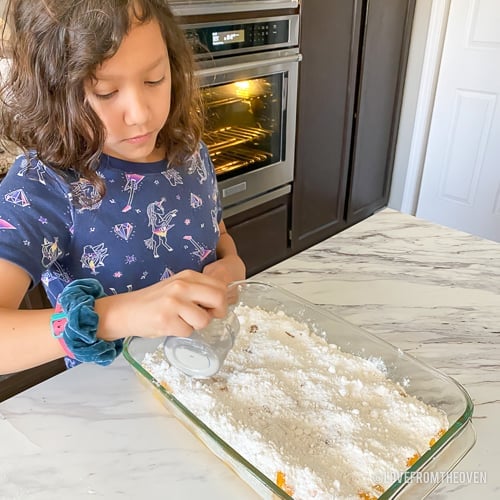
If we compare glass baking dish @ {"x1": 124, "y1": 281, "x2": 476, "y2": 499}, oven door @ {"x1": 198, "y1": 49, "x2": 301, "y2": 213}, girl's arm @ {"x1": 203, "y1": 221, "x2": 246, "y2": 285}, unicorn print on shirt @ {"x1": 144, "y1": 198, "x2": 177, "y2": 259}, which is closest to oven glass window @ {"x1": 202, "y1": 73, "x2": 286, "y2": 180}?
oven door @ {"x1": 198, "y1": 49, "x2": 301, "y2": 213}

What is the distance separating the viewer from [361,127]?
8.14 ft

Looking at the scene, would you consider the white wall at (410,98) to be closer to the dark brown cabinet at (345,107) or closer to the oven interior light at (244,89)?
the dark brown cabinet at (345,107)

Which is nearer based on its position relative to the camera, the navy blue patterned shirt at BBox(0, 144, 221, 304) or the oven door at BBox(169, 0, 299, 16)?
the navy blue patterned shirt at BBox(0, 144, 221, 304)

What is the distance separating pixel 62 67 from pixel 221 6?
1.06 metres

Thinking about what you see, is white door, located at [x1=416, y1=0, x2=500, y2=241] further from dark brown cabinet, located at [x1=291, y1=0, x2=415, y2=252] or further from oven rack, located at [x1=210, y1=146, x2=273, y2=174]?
oven rack, located at [x1=210, y1=146, x2=273, y2=174]

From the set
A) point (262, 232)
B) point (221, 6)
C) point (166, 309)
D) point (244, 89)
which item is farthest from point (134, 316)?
point (262, 232)

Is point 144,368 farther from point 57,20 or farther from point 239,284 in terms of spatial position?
point 57,20

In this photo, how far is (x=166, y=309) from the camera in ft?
1.96

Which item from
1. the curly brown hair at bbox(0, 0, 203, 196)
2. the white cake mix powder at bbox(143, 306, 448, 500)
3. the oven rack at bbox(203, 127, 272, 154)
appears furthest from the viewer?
the oven rack at bbox(203, 127, 272, 154)

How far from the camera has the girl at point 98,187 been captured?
2.03ft

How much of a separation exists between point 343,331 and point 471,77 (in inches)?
87.0

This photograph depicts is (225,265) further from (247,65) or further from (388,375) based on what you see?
(247,65)

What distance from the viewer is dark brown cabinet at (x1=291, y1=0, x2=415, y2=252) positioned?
209 centimetres

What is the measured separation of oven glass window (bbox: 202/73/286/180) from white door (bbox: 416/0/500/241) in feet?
3.55
